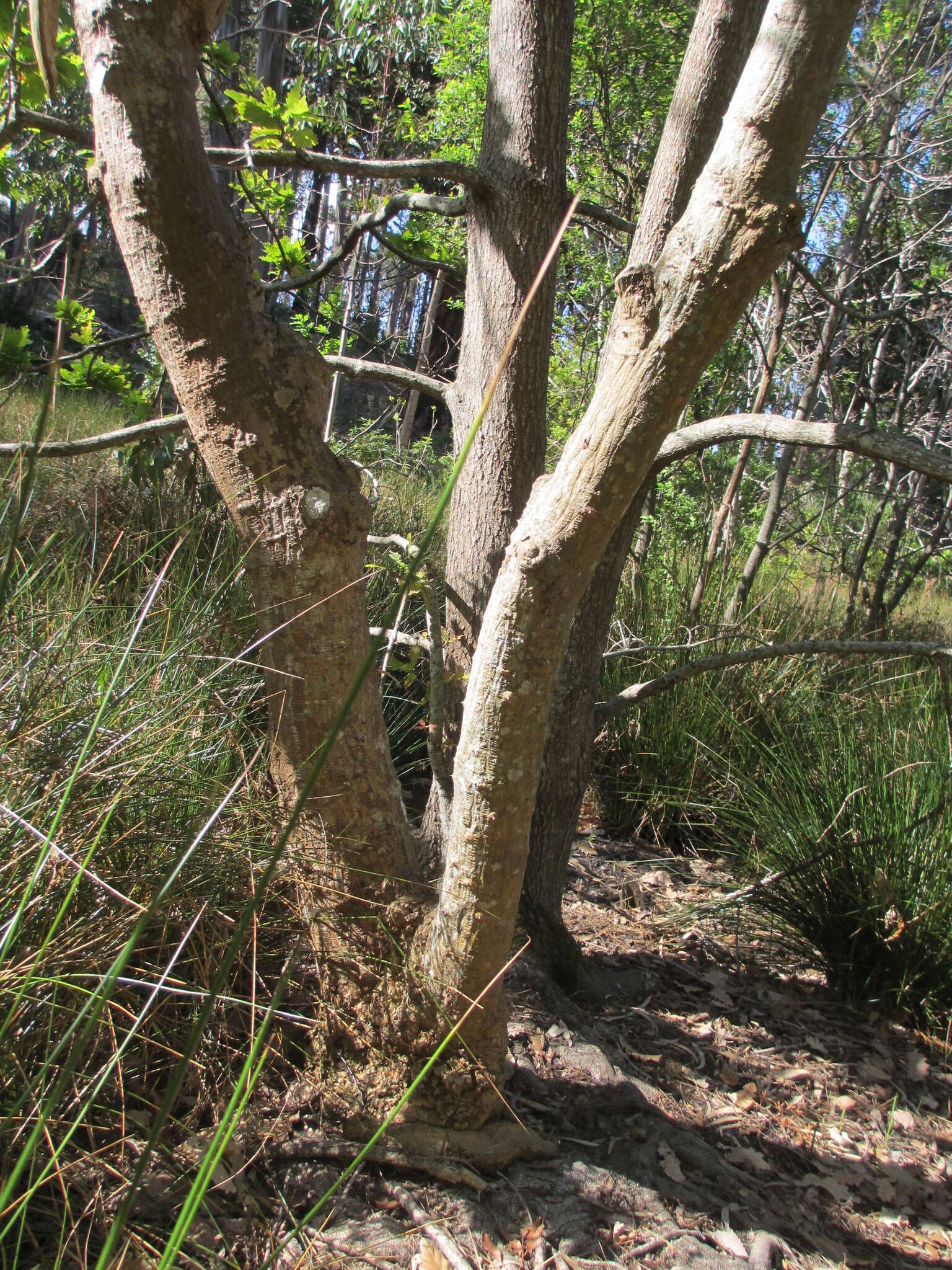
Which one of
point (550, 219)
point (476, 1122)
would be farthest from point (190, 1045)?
point (550, 219)

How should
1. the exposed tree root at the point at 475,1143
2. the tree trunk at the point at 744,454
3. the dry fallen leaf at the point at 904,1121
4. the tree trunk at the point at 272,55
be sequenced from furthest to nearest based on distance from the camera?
the tree trunk at the point at 272,55, the tree trunk at the point at 744,454, the dry fallen leaf at the point at 904,1121, the exposed tree root at the point at 475,1143

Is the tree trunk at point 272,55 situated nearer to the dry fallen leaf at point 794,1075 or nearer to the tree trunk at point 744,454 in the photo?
the tree trunk at point 744,454

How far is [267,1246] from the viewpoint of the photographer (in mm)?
1525

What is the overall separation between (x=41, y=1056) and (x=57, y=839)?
388 mm

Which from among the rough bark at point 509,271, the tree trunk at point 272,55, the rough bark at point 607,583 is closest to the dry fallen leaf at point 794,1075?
the rough bark at point 607,583

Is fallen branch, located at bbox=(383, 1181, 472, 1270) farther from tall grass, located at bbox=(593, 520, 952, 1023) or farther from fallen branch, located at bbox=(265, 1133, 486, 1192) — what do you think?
tall grass, located at bbox=(593, 520, 952, 1023)

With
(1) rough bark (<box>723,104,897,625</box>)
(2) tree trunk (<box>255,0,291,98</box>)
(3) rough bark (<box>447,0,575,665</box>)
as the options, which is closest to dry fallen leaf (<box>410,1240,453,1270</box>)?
(3) rough bark (<box>447,0,575,665</box>)

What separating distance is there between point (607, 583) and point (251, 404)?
4.50ft

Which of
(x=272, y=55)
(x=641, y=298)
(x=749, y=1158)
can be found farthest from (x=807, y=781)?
(x=272, y=55)

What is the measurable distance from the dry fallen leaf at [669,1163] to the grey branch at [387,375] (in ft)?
7.15

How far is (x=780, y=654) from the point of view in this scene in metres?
2.51

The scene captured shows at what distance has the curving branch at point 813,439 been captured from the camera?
1.88 m

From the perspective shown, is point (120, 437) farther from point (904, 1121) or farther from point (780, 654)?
point (904, 1121)

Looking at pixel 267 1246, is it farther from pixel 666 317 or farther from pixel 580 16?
pixel 580 16
